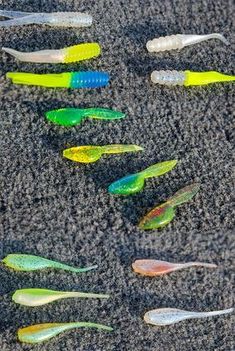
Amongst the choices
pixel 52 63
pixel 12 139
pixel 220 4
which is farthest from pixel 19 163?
pixel 220 4

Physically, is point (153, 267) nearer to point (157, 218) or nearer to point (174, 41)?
point (157, 218)

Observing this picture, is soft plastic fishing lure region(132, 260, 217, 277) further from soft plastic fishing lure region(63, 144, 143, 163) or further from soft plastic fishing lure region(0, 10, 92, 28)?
soft plastic fishing lure region(0, 10, 92, 28)

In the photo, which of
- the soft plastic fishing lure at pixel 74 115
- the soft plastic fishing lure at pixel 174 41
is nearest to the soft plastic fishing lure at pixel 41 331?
the soft plastic fishing lure at pixel 74 115

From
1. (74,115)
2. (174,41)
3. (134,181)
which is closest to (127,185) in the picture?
(134,181)

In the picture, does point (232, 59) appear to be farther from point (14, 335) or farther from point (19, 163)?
point (14, 335)

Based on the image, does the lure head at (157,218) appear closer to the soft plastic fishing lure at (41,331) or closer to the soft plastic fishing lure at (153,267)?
the soft plastic fishing lure at (153,267)

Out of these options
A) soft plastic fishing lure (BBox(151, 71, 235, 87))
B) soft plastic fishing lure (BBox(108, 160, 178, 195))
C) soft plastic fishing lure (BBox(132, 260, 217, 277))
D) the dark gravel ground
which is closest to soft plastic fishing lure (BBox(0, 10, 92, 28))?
the dark gravel ground
